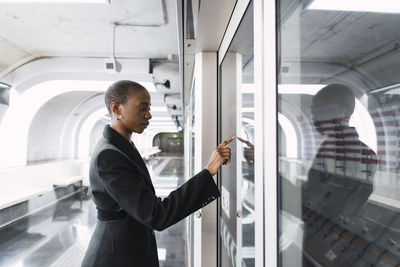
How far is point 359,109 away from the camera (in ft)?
1.48

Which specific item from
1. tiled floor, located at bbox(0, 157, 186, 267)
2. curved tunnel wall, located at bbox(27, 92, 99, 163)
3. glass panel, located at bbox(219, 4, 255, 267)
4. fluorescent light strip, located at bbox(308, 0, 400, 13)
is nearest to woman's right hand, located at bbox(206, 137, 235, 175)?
glass panel, located at bbox(219, 4, 255, 267)

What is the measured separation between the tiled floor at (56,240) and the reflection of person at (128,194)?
9.92ft

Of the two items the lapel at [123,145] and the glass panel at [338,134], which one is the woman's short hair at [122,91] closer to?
the lapel at [123,145]

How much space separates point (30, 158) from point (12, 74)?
327 cm

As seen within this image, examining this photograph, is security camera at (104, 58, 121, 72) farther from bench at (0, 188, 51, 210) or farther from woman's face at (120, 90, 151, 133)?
bench at (0, 188, 51, 210)

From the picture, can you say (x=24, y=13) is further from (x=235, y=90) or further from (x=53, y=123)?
(x=53, y=123)

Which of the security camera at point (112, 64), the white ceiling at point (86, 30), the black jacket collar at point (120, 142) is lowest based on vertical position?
the black jacket collar at point (120, 142)

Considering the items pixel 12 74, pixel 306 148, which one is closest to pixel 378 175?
pixel 306 148

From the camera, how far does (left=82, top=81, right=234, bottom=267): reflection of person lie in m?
1.09

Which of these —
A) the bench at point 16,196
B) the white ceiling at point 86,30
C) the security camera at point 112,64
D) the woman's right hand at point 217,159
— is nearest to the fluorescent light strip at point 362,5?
the woman's right hand at point 217,159

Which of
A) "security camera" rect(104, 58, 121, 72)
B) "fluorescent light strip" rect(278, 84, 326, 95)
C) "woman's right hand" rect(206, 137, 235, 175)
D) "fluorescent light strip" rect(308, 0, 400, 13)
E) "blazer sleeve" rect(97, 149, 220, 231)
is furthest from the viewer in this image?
"security camera" rect(104, 58, 121, 72)

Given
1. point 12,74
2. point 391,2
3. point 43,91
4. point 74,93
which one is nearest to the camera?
point 391,2

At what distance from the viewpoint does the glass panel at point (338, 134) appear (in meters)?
0.40

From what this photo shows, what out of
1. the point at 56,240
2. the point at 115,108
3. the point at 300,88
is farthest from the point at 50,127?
the point at 300,88
